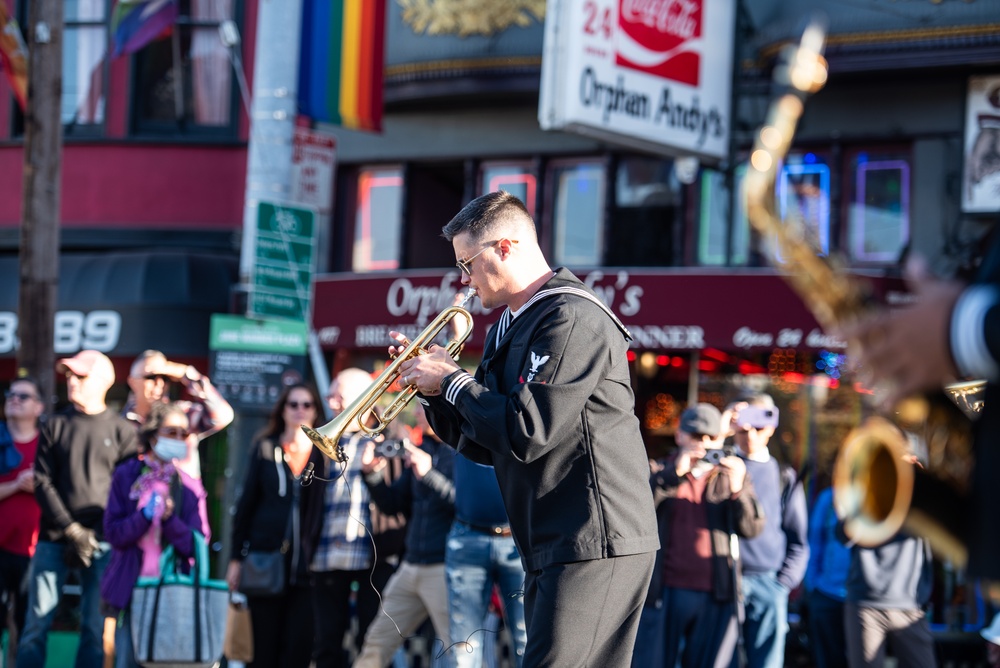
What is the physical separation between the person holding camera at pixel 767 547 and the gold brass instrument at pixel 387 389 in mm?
3471

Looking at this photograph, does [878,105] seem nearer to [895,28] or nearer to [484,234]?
[895,28]

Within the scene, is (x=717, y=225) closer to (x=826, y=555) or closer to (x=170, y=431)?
(x=826, y=555)

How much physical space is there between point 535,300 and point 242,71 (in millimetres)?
13858

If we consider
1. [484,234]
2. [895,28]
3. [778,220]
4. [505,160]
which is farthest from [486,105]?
[778,220]

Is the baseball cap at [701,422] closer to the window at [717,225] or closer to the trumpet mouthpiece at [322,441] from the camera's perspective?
the trumpet mouthpiece at [322,441]

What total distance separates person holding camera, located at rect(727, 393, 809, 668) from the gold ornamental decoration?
8.03m

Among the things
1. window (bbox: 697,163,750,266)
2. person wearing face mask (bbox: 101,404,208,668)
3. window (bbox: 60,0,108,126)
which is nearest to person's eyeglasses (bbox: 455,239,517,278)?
person wearing face mask (bbox: 101,404,208,668)

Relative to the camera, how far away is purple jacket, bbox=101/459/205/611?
8109mm

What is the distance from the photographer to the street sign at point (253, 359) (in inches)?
436

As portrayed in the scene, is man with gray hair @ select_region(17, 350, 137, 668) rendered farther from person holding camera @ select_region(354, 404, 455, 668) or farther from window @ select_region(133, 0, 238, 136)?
window @ select_region(133, 0, 238, 136)

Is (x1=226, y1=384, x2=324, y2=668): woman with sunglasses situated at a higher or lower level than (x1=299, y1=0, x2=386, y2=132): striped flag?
lower

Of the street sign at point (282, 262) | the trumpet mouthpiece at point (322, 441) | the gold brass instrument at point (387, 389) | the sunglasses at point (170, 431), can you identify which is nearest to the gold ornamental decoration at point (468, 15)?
the street sign at point (282, 262)

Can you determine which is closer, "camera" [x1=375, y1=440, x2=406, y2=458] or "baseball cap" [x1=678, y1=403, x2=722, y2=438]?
"baseball cap" [x1=678, y1=403, x2=722, y2=438]

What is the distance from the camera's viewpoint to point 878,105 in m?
15.0
